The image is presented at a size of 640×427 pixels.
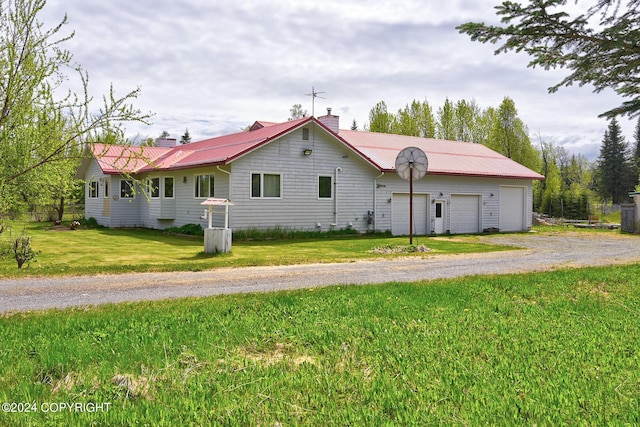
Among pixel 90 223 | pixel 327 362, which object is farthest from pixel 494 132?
pixel 327 362

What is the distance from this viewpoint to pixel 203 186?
21.1 meters

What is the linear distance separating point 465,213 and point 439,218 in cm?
194

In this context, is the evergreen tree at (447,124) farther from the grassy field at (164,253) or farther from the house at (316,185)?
the grassy field at (164,253)

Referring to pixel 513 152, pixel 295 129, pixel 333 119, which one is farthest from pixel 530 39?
pixel 513 152

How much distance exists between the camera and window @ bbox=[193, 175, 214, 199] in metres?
20.6

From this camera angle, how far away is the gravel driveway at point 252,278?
7.86 m

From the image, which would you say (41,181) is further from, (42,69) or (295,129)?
(295,129)

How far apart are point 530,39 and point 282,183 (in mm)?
12528

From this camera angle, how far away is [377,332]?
5461 mm

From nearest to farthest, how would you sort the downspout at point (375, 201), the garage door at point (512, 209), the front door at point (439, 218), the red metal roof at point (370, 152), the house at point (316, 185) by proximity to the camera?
the house at point (316, 185), the red metal roof at point (370, 152), the downspout at point (375, 201), the front door at point (439, 218), the garage door at point (512, 209)

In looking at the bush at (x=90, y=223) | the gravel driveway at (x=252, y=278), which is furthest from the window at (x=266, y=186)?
the bush at (x=90, y=223)

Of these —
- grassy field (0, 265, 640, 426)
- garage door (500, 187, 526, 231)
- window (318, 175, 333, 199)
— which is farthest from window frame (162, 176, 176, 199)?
garage door (500, 187, 526, 231)
